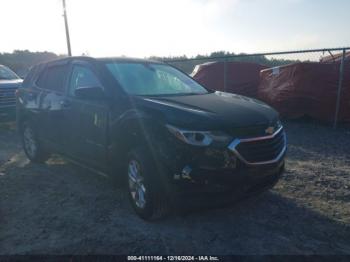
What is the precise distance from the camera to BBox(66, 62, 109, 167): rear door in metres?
4.46

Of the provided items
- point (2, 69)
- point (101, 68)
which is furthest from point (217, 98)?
point (2, 69)

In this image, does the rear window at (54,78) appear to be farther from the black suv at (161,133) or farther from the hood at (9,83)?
the hood at (9,83)

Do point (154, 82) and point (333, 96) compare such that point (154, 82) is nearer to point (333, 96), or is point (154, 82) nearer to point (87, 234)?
point (87, 234)

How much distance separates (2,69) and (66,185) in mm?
8560

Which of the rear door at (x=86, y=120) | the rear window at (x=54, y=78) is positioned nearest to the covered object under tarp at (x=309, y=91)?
the rear window at (x=54, y=78)

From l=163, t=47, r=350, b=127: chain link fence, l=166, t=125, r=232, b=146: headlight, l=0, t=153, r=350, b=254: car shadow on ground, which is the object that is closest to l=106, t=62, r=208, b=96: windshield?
l=166, t=125, r=232, b=146: headlight

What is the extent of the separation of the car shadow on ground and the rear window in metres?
1.67

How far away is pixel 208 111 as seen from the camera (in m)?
3.77

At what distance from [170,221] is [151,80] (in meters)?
1.91

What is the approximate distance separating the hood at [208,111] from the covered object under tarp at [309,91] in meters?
5.53

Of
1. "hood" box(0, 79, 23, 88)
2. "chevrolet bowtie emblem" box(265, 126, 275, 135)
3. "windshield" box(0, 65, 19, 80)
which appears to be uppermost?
"windshield" box(0, 65, 19, 80)

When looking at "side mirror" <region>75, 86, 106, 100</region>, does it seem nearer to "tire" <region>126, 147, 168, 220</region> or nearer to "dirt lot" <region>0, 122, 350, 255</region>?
"tire" <region>126, 147, 168, 220</region>

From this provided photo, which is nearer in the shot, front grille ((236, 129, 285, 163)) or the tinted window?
front grille ((236, 129, 285, 163))

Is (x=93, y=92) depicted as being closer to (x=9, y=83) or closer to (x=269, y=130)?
(x=269, y=130)
